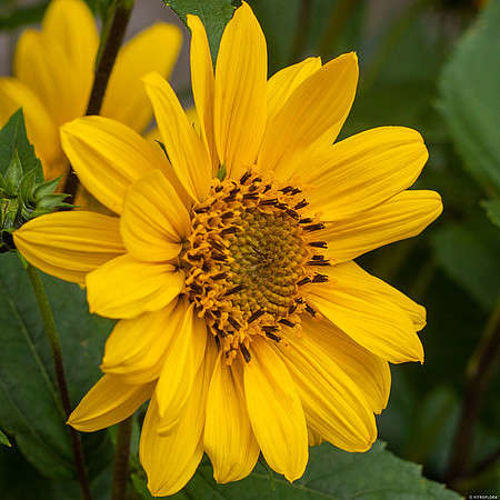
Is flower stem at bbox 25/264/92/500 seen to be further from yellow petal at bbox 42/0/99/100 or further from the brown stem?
the brown stem

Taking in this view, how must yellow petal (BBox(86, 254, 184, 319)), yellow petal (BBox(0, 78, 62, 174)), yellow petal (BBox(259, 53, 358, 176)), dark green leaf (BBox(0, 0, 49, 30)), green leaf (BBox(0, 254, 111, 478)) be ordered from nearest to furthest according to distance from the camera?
yellow petal (BBox(86, 254, 184, 319)) → yellow petal (BBox(259, 53, 358, 176)) → green leaf (BBox(0, 254, 111, 478)) → yellow petal (BBox(0, 78, 62, 174)) → dark green leaf (BBox(0, 0, 49, 30))

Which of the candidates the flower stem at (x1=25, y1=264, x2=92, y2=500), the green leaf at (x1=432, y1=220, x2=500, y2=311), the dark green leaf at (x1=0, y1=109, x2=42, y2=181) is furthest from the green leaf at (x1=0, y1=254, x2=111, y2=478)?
the green leaf at (x1=432, y1=220, x2=500, y2=311)

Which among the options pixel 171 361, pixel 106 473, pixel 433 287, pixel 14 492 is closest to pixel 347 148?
pixel 171 361

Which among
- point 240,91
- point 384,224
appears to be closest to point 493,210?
point 384,224

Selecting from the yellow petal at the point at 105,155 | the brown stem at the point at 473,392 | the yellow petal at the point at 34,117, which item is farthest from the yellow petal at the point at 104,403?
the brown stem at the point at 473,392

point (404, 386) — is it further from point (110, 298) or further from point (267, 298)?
point (110, 298)

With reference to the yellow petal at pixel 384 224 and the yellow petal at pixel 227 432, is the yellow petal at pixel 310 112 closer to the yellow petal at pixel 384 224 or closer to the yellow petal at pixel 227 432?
the yellow petal at pixel 384 224
